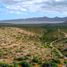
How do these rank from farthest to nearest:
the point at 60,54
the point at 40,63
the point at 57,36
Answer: the point at 57,36, the point at 60,54, the point at 40,63

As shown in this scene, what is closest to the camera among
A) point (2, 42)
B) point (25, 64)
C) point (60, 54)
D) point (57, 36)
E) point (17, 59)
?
point (25, 64)

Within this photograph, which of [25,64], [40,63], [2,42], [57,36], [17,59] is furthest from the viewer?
[57,36]

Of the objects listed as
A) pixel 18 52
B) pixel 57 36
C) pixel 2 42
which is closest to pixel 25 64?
pixel 18 52

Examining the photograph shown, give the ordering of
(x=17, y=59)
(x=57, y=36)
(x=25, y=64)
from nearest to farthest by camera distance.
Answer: (x=25, y=64), (x=17, y=59), (x=57, y=36)

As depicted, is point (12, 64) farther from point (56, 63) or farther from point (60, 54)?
point (60, 54)

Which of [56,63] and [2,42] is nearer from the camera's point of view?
[56,63]

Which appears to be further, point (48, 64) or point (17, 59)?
point (17, 59)

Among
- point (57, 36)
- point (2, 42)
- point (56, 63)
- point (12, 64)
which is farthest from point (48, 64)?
point (57, 36)

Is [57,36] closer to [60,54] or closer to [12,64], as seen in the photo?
[60,54]

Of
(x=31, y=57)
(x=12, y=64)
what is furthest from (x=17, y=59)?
(x=12, y=64)
